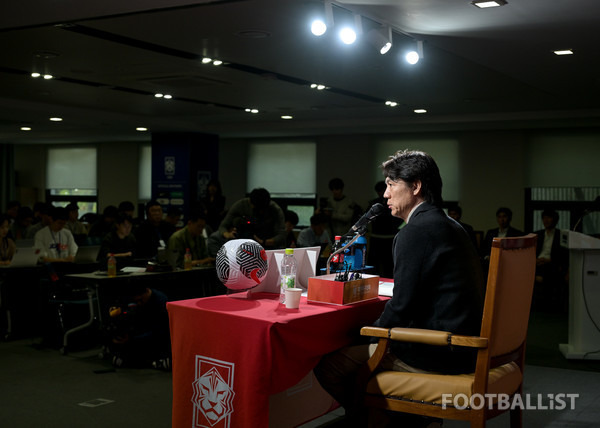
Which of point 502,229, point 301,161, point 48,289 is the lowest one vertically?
point 48,289

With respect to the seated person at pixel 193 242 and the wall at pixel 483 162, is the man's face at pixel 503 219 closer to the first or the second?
the wall at pixel 483 162

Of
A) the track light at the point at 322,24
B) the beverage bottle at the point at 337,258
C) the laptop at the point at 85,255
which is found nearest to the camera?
the beverage bottle at the point at 337,258

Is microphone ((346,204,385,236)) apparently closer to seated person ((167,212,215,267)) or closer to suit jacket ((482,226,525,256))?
seated person ((167,212,215,267))

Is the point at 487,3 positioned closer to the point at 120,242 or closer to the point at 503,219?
the point at 120,242

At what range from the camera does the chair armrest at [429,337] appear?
269 cm

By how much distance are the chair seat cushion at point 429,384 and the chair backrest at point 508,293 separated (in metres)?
0.12

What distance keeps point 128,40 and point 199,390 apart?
151 inches

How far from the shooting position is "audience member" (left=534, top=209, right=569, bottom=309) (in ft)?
30.5

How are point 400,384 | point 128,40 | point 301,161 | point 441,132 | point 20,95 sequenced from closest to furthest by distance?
1. point 400,384
2. point 128,40
3. point 20,95
4. point 441,132
5. point 301,161

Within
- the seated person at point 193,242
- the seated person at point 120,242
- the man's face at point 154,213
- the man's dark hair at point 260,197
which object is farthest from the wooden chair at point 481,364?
the man's face at point 154,213

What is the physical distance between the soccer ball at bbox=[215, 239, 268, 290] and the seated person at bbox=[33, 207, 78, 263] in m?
5.27

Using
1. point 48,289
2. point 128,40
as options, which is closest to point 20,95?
point 48,289

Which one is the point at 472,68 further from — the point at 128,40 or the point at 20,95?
the point at 20,95

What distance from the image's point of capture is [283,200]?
14852mm
